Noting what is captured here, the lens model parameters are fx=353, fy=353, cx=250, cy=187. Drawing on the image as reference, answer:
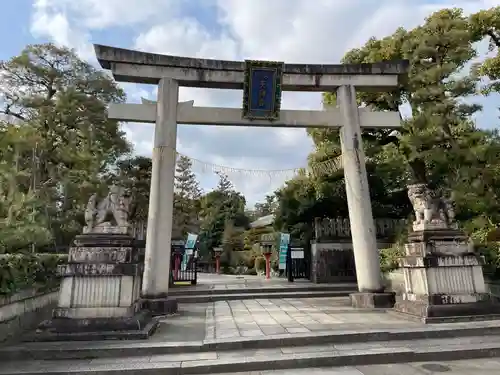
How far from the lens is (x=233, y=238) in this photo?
2894 centimetres

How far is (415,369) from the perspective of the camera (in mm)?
4324

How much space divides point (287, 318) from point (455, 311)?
302 centimetres

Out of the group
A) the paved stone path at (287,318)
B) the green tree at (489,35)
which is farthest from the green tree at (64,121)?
the green tree at (489,35)

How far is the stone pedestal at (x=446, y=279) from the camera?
20.8 feet

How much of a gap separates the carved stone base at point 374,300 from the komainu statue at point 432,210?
2013mm

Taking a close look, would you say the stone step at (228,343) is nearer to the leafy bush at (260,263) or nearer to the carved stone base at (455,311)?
the carved stone base at (455,311)

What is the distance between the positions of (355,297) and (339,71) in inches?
230

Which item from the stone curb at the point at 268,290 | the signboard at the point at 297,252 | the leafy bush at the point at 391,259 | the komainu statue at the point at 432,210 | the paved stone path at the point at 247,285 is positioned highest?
the komainu statue at the point at 432,210

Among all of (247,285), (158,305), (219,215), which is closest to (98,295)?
(158,305)

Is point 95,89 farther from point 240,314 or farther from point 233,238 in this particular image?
point 233,238

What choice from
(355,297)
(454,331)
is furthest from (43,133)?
(454,331)

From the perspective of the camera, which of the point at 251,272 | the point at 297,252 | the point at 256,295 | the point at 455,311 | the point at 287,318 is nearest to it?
the point at 455,311

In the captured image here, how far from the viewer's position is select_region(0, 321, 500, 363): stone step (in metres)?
4.86

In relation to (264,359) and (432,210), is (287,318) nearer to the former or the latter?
(264,359)
